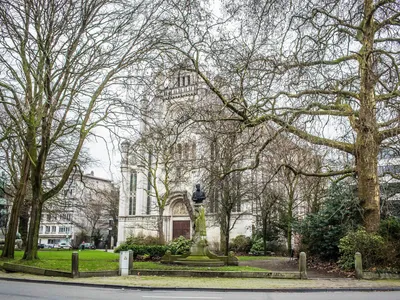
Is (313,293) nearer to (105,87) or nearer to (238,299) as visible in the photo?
(238,299)

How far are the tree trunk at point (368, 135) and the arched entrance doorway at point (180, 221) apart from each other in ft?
A: 122

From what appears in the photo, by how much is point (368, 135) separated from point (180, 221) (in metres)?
43.3

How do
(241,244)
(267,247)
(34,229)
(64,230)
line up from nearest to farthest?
(34,229)
(267,247)
(241,244)
(64,230)

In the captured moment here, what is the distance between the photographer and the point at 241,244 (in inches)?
1724

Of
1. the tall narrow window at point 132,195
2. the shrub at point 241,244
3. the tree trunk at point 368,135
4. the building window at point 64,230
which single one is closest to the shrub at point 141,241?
the shrub at point 241,244

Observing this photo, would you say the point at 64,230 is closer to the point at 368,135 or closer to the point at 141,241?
the point at 141,241

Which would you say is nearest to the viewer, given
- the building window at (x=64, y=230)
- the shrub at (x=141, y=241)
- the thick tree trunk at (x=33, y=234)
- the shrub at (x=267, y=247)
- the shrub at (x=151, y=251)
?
the thick tree trunk at (x=33, y=234)

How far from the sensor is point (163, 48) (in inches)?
633

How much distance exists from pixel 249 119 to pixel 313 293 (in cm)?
723

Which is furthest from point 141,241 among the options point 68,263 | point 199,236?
point 199,236

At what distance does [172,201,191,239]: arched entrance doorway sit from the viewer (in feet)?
179

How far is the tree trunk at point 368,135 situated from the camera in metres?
13.6

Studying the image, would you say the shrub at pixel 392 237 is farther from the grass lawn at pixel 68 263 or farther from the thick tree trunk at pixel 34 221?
the thick tree trunk at pixel 34 221

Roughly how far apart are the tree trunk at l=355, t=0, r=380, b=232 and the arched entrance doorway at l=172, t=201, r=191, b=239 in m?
37.1
